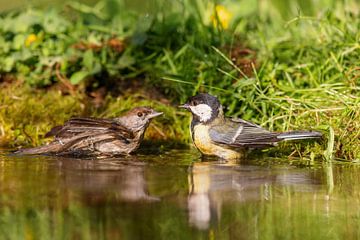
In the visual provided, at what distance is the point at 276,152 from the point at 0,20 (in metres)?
3.32

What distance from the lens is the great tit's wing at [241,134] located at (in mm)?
7141

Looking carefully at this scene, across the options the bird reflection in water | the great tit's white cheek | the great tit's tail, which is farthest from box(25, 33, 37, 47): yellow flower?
the great tit's tail

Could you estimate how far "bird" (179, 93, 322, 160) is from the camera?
23.4 ft

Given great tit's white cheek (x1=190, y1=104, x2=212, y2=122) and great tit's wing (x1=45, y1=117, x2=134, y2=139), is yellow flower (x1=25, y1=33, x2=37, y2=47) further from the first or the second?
great tit's white cheek (x1=190, y1=104, x2=212, y2=122)

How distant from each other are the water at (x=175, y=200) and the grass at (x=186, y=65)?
1.01 m

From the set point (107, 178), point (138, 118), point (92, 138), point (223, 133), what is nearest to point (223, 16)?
point (138, 118)

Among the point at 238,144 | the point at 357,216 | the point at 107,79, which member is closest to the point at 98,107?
the point at 107,79

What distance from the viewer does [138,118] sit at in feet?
25.3

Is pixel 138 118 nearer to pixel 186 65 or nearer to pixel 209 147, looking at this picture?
pixel 209 147

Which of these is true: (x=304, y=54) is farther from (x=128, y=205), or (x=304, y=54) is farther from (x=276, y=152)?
(x=128, y=205)

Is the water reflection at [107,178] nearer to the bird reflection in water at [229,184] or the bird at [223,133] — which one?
the bird reflection in water at [229,184]

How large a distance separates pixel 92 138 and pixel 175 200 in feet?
7.29

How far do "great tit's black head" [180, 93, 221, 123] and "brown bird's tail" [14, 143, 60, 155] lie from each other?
3.75ft

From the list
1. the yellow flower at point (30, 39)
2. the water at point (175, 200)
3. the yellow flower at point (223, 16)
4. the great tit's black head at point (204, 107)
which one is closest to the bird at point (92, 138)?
the water at point (175, 200)
